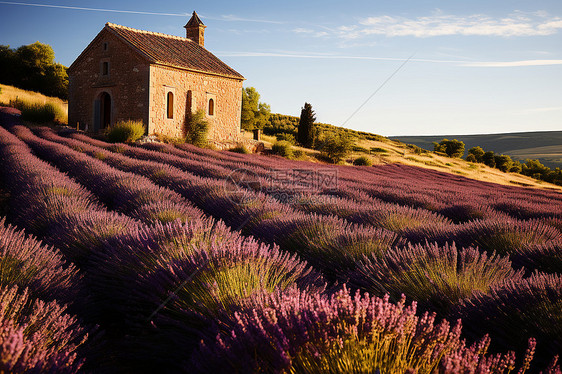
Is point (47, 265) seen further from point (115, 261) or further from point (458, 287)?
point (458, 287)

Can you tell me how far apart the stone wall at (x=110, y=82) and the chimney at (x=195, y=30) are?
21.3 feet

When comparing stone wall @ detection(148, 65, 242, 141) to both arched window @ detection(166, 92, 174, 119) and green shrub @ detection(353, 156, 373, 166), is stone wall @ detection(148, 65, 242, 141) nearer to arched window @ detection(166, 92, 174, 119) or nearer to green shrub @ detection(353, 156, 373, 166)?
arched window @ detection(166, 92, 174, 119)

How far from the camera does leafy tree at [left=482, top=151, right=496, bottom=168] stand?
37513 mm

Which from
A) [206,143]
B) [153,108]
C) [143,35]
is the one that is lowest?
[206,143]

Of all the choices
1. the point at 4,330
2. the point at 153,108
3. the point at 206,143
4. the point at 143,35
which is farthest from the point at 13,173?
the point at 143,35

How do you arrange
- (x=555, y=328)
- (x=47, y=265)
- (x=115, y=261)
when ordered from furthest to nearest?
(x=115, y=261)
(x=47, y=265)
(x=555, y=328)

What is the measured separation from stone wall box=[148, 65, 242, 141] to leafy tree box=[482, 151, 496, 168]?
29.6 m

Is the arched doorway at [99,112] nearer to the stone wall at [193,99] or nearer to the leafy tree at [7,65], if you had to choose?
the stone wall at [193,99]

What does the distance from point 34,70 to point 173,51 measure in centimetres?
2449

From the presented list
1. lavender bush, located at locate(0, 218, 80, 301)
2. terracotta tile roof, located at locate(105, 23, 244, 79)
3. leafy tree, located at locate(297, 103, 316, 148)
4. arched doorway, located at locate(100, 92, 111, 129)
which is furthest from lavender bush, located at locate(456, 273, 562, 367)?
leafy tree, located at locate(297, 103, 316, 148)

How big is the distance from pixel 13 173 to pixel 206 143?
14.0 m

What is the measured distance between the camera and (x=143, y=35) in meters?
19.5

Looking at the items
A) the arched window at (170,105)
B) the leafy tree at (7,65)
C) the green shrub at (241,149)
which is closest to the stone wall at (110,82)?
the arched window at (170,105)

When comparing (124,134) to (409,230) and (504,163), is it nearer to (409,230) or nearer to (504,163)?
(409,230)
